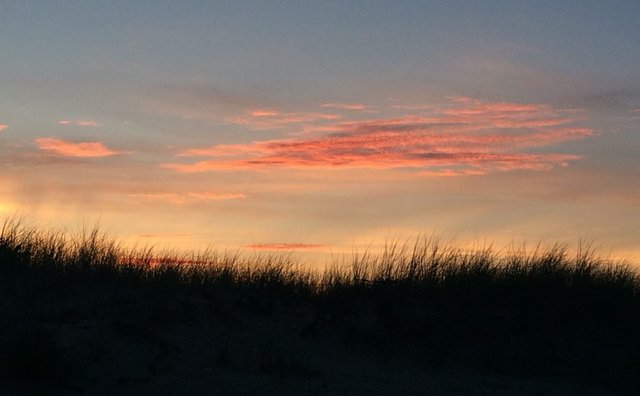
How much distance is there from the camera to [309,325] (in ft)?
36.7

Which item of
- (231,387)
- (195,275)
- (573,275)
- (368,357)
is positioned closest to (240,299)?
(195,275)

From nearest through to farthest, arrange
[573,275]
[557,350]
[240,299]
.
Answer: [557,350], [240,299], [573,275]

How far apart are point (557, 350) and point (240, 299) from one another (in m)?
4.71

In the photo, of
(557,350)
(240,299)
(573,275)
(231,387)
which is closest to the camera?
(231,387)

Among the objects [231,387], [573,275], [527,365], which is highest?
[573,275]

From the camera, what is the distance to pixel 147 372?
9.24 metres

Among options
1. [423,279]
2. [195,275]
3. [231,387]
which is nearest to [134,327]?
[231,387]

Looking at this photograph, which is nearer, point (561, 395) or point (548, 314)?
point (561, 395)

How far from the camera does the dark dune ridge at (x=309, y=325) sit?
29.9 ft

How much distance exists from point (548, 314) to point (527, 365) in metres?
1.25

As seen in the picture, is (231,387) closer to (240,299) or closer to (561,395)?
(240,299)

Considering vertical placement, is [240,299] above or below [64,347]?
above

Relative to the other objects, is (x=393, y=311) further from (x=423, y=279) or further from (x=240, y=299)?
(x=240, y=299)

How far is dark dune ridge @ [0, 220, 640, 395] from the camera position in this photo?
911 cm
